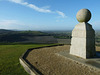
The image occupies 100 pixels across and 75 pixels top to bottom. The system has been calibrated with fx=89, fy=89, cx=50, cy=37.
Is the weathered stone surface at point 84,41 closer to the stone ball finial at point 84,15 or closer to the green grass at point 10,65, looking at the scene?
the stone ball finial at point 84,15

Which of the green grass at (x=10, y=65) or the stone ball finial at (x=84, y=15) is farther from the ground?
the stone ball finial at (x=84, y=15)

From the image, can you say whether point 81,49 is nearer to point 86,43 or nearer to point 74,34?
point 86,43

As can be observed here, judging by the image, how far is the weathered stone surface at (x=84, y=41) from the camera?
7.76 meters

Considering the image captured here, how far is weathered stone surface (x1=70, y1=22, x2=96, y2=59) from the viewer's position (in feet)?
25.5

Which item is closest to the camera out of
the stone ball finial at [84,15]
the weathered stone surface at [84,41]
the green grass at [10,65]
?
the green grass at [10,65]

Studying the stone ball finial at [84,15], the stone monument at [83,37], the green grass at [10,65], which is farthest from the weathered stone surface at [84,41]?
the green grass at [10,65]

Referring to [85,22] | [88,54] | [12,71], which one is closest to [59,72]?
[12,71]

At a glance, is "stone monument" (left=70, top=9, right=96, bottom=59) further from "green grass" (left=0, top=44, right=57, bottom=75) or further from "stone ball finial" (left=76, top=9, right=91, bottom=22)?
"green grass" (left=0, top=44, right=57, bottom=75)

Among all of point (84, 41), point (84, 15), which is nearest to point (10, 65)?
point (84, 41)

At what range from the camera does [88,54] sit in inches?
310

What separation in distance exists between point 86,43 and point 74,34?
4.77 feet

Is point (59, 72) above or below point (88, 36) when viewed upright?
below

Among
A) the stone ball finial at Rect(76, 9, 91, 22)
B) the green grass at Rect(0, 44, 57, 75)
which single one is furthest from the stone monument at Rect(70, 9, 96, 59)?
the green grass at Rect(0, 44, 57, 75)

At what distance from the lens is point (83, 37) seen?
310 inches
